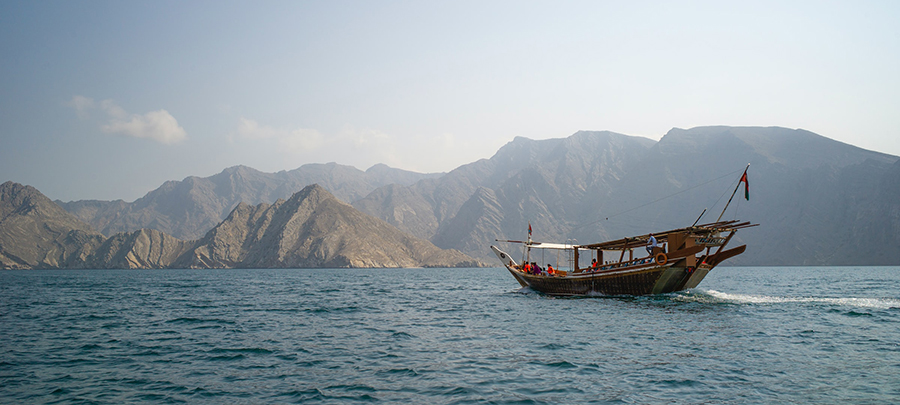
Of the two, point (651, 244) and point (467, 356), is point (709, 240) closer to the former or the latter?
point (651, 244)

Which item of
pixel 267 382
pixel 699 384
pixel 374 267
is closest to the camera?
pixel 699 384

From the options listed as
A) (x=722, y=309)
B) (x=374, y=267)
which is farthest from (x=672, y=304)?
(x=374, y=267)

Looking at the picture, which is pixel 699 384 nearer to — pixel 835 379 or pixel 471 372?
pixel 835 379

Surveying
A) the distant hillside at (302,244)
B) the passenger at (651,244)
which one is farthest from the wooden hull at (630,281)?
the distant hillside at (302,244)

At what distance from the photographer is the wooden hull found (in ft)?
118

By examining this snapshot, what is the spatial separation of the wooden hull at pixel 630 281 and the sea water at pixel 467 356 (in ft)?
18.0

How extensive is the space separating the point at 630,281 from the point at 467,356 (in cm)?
2432

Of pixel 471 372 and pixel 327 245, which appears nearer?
pixel 471 372

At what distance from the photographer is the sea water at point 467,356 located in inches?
495

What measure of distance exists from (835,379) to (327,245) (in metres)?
174

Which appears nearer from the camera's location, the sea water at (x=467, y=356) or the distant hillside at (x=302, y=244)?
the sea water at (x=467, y=356)

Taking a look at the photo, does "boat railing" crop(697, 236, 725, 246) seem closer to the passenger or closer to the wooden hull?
the wooden hull

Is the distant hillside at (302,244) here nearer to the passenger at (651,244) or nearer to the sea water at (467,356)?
the passenger at (651,244)

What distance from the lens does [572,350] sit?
58.8ft
